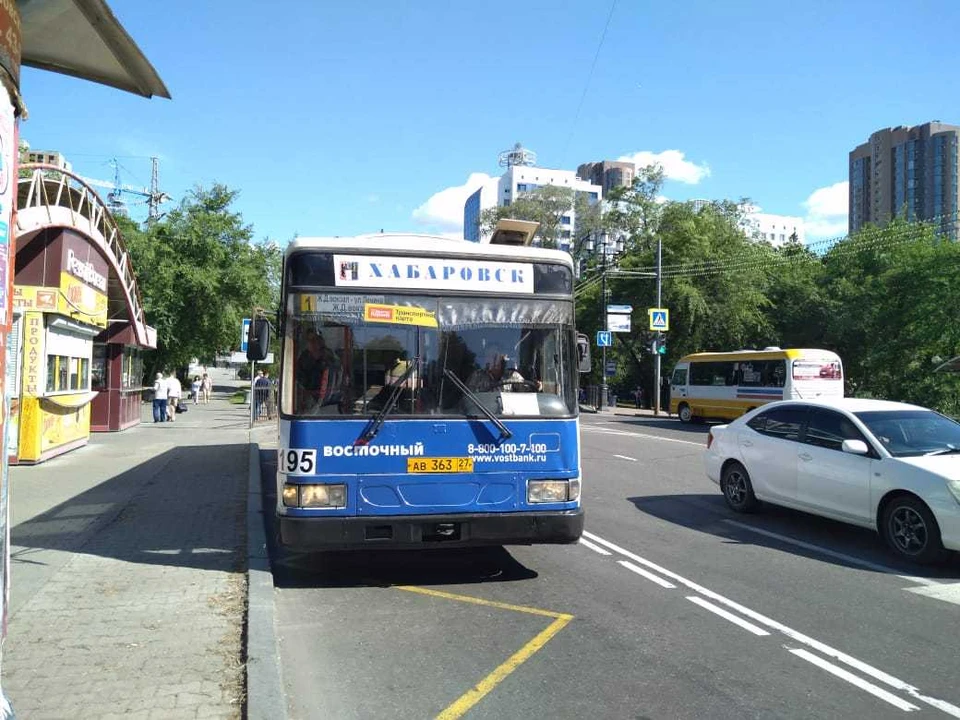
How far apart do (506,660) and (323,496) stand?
2.03m

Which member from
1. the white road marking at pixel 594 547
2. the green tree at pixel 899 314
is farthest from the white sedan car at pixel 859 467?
the green tree at pixel 899 314

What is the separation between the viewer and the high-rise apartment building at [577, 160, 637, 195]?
15435 cm

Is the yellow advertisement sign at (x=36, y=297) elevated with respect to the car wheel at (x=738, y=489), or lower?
elevated

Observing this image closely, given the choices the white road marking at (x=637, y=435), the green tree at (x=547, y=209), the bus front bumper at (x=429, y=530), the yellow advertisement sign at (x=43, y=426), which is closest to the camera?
the bus front bumper at (x=429, y=530)

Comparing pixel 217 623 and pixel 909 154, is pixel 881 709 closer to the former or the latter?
pixel 217 623

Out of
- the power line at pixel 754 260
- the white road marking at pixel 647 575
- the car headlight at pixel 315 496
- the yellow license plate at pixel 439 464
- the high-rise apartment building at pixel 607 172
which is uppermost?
the high-rise apartment building at pixel 607 172

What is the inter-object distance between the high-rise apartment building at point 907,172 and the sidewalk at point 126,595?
189ft

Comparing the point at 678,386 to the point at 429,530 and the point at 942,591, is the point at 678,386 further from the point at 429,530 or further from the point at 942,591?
the point at 429,530

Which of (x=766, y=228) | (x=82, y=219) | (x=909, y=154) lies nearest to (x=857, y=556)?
(x=82, y=219)

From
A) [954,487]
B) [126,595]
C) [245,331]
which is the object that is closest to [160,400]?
[245,331]

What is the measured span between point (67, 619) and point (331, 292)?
3.15 meters

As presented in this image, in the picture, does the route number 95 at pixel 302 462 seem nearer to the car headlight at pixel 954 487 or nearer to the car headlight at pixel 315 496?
the car headlight at pixel 315 496

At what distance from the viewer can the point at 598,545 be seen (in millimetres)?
8852

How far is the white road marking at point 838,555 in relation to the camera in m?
7.45
